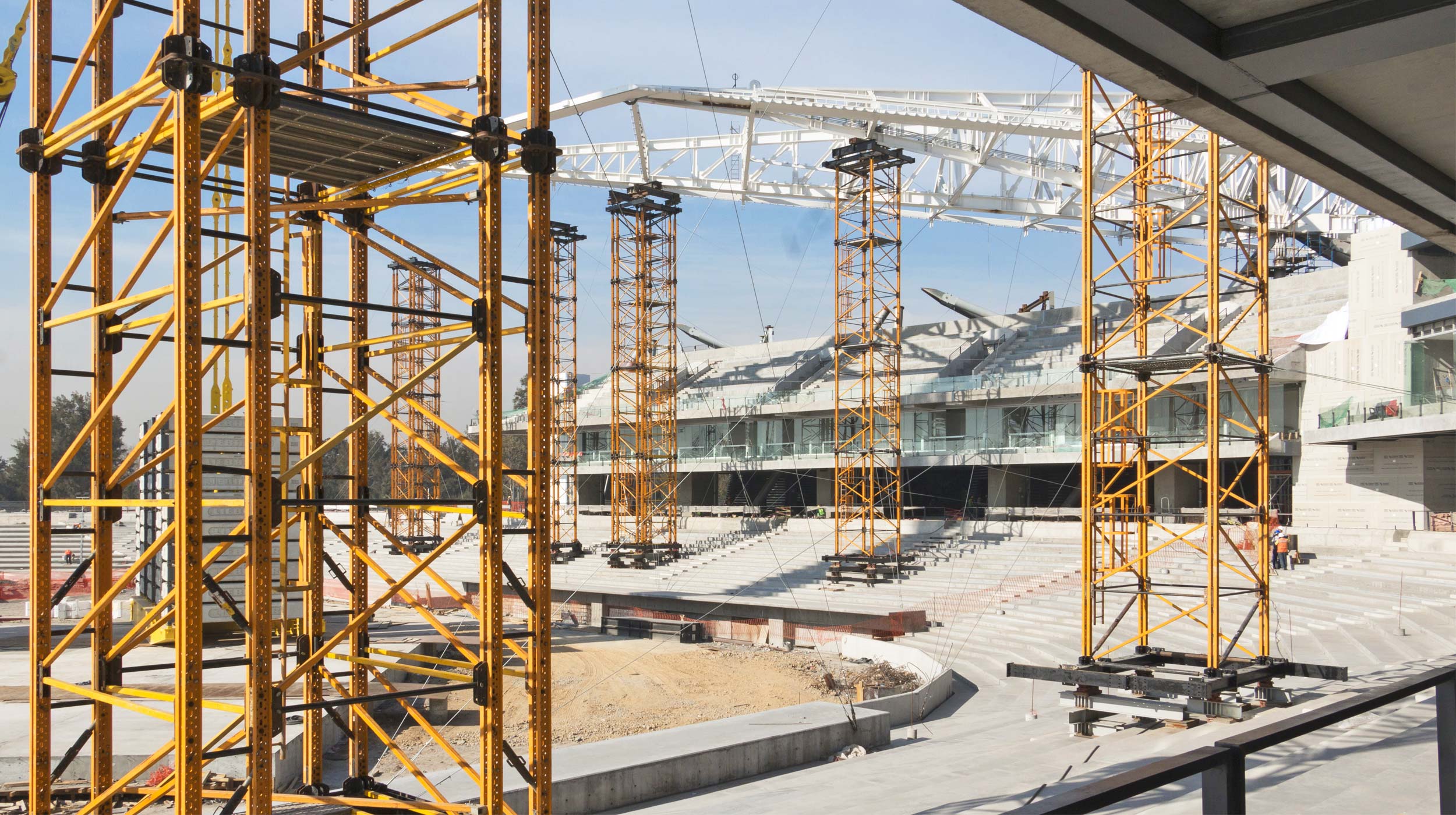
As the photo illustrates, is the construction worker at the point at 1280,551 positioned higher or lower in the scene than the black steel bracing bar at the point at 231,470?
lower

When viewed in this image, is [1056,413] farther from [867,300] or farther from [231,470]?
[231,470]

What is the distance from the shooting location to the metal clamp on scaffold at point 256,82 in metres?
8.34

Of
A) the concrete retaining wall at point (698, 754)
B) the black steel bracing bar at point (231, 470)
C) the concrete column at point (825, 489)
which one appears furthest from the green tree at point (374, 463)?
the black steel bracing bar at point (231, 470)

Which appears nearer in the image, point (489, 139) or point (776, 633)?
point (489, 139)

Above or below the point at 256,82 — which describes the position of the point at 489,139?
below

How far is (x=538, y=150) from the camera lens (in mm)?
10211

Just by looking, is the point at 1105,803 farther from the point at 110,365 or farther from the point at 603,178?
the point at 603,178

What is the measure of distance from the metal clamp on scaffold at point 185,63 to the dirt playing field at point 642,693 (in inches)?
433

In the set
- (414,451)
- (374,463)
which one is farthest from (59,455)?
(414,451)

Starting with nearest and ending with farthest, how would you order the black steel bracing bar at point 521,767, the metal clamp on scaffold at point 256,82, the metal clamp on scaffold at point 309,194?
the metal clamp on scaffold at point 256,82 → the black steel bracing bar at point 521,767 → the metal clamp on scaffold at point 309,194

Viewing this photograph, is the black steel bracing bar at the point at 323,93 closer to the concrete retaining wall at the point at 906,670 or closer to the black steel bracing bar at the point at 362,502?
the black steel bracing bar at the point at 362,502

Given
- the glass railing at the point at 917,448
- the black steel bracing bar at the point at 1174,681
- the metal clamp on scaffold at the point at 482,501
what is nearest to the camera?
the metal clamp on scaffold at the point at 482,501

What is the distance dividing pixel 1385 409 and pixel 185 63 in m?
33.4

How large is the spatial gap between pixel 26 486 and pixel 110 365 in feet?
353
